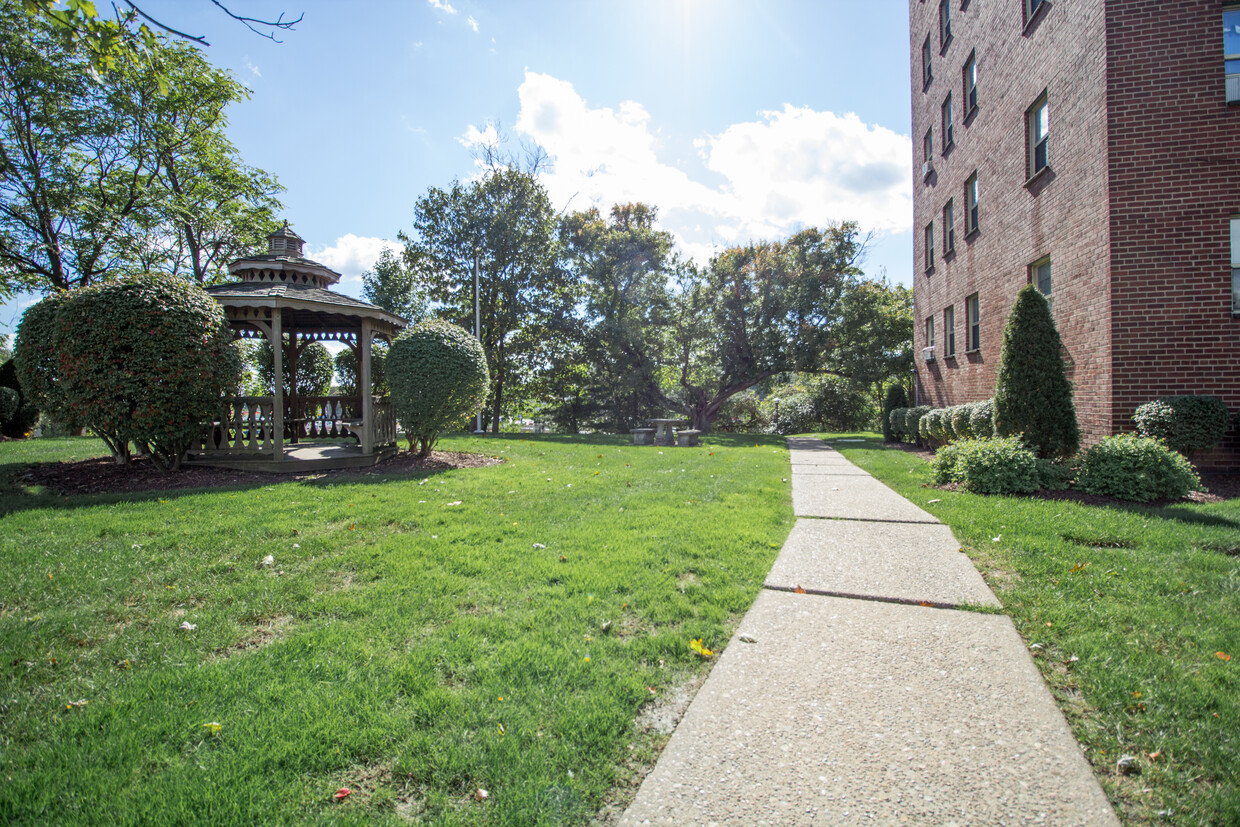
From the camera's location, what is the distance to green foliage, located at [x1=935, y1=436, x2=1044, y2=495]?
6.56 meters

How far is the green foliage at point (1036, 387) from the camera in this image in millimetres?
7340

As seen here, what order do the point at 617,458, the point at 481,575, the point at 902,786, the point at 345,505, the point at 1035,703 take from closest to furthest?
the point at 902,786 < the point at 1035,703 < the point at 481,575 < the point at 345,505 < the point at 617,458

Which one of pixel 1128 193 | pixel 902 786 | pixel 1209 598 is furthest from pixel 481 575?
pixel 1128 193

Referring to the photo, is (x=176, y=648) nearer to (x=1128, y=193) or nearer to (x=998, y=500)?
(x=998, y=500)

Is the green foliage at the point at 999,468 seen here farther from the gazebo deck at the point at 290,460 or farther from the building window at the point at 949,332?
the gazebo deck at the point at 290,460

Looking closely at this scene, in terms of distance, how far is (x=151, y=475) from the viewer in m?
7.81

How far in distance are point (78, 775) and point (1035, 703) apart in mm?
3446

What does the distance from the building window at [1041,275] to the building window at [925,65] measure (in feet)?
31.0

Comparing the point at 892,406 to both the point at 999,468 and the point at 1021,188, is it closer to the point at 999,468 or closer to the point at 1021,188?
the point at 1021,188

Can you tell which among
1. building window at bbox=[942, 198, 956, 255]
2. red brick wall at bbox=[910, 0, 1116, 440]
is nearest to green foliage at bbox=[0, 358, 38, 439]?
red brick wall at bbox=[910, 0, 1116, 440]

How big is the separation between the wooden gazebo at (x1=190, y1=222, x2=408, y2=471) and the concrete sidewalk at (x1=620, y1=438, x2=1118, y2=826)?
8346mm

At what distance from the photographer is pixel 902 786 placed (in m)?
1.79

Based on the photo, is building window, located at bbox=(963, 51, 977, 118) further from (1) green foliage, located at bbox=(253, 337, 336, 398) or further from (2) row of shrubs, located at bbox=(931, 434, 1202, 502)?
(1) green foliage, located at bbox=(253, 337, 336, 398)

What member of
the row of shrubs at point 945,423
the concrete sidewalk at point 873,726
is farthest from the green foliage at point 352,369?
the row of shrubs at point 945,423
